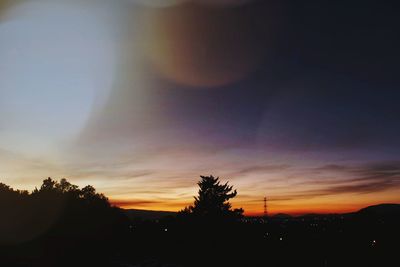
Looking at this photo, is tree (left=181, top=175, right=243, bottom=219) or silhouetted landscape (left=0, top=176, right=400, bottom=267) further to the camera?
tree (left=181, top=175, right=243, bottom=219)

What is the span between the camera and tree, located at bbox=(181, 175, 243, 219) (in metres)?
50.9

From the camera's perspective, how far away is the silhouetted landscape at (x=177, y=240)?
36.2 m

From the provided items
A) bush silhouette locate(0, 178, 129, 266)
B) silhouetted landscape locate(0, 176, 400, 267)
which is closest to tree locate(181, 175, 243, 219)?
silhouetted landscape locate(0, 176, 400, 267)

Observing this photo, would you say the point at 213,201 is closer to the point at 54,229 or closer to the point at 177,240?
the point at 177,240

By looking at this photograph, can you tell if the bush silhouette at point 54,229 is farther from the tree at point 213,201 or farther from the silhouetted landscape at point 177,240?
the tree at point 213,201

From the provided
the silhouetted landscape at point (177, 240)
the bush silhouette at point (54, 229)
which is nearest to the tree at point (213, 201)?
the silhouetted landscape at point (177, 240)

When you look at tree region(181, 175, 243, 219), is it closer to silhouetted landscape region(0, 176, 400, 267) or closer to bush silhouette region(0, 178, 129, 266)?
silhouetted landscape region(0, 176, 400, 267)

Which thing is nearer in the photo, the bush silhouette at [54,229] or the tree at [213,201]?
the bush silhouette at [54,229]

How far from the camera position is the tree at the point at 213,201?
50.9m

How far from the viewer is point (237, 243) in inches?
1597

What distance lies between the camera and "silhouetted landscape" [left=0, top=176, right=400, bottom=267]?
3625 cm

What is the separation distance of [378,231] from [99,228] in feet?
123

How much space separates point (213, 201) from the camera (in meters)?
52.4

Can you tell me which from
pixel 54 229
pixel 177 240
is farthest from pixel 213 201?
pixel 54 229
